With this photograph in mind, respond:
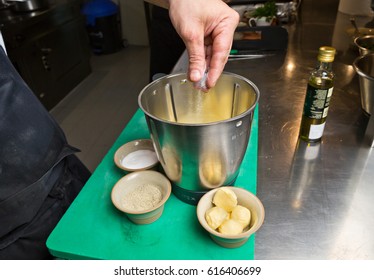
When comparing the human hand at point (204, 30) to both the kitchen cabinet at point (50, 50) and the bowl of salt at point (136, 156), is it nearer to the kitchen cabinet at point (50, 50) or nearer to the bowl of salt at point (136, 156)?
the bowl of salt at point (136, 156)

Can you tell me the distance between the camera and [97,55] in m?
3.26

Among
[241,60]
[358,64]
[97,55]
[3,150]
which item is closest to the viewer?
[3,150]

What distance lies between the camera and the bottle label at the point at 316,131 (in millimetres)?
733

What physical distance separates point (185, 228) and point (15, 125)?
0.42 m

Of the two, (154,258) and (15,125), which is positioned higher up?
(15,125)

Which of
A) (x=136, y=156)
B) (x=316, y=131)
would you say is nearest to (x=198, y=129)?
(x=136, y=156)

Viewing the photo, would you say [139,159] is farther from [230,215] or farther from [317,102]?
[317,102]

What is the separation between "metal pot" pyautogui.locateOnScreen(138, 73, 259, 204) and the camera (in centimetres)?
50

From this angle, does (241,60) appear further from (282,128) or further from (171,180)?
(171,180)

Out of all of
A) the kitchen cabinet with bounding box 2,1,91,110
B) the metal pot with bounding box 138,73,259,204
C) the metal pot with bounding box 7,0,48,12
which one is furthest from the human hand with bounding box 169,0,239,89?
the metal pot with bounding box 7,0,48,12

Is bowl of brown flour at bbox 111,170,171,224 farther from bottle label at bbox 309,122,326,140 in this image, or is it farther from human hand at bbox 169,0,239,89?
bottle label at bbox 309,122,326,140

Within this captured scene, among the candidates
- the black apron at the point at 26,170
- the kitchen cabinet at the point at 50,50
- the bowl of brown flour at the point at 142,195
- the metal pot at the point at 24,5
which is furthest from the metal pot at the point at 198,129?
the metal pot at the point at 24,5
